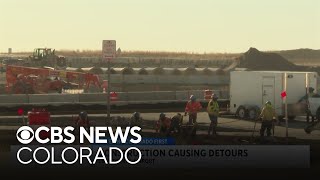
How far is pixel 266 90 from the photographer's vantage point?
33.1 m

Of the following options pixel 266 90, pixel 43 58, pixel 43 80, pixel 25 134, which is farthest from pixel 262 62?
pixel 25 134

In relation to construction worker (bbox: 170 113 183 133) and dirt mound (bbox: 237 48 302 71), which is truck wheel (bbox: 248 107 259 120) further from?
dirt mound (bbox: 237 48 302 71)

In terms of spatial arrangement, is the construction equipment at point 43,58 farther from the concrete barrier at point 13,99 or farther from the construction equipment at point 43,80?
the concrete barrier at point 13,99

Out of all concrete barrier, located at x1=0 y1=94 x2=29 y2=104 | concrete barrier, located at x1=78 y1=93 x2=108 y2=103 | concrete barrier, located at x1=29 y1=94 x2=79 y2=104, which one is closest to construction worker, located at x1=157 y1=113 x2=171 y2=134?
concrete barrier, located at x1=29 y1=94 x2=79 y2=104

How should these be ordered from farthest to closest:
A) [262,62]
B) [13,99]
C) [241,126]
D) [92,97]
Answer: [262,62], [92,97], [13,99], [241,126]

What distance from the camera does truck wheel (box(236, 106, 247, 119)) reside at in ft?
112

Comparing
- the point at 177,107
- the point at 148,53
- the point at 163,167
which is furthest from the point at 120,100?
the point at 148,53

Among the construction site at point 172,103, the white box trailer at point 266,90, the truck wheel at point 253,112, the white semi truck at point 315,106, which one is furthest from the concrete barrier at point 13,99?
the white semi truck at point 315,106

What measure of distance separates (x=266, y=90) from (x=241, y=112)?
198 centimetres

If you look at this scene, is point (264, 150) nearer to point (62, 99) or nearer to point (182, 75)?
point (62, 99)

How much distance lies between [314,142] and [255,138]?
2084 millimetres

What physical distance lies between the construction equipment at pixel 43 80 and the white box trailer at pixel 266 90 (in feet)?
61.8

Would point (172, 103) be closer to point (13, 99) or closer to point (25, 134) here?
point (13, 99)

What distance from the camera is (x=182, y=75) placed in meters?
63.8
